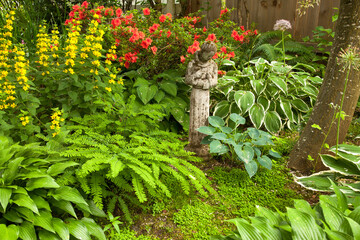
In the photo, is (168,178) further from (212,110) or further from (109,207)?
(212,110)

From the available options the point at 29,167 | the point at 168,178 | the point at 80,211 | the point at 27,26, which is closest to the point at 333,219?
the point at 168,178

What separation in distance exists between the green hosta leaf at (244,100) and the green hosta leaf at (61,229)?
230cm

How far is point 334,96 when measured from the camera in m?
2.92

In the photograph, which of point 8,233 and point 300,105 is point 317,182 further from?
point 8,233

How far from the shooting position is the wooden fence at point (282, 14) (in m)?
5.06

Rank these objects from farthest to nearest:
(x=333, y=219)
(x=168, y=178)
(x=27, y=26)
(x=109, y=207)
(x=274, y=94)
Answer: (x=27, y=26) → (x=274, y=94) → (x=168, y=178) → (x=109, y=207) → (x=333, y=219)

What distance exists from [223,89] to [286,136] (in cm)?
98

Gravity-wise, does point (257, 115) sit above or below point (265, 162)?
above

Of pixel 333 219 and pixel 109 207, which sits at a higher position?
pixel 333 219

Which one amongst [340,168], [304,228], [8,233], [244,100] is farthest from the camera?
[244,100]

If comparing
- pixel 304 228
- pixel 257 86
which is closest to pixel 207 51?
pixel 257 86

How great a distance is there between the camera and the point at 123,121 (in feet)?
10.0

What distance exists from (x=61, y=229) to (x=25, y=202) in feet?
0.94

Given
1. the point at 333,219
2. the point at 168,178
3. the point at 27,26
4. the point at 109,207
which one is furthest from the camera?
the point at 27,26
